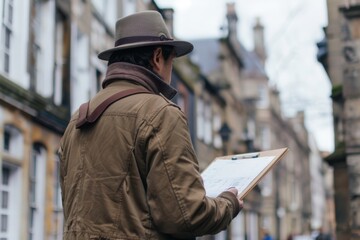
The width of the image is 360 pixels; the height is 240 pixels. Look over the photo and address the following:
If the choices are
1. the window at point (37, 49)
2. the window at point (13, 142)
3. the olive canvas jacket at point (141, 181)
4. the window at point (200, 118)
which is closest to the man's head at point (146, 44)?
the olive canvas jacket at point (141, 181)

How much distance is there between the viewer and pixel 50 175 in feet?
45.3

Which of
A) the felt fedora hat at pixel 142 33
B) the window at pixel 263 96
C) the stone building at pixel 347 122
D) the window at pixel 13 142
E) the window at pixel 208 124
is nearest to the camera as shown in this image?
the felt fedora hat at pixel 142 33

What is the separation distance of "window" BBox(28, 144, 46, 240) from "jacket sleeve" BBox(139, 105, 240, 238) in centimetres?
1028

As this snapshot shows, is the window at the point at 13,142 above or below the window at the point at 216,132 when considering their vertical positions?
below

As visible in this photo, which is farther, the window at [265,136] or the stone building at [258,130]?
the window at [265,136]

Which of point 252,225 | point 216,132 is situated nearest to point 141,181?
point 216,132

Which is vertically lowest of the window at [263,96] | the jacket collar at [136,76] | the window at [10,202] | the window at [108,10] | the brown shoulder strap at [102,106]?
the window at [10,202]

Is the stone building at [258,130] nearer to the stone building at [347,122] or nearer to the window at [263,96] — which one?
the window at [263,96]

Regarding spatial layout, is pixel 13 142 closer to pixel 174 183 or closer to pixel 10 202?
pixel 10 202

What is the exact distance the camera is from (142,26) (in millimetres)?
3352

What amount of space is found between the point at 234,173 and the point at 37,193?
33.2 ft

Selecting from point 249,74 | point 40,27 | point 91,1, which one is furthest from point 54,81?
point 249,74

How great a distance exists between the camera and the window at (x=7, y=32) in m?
12.0

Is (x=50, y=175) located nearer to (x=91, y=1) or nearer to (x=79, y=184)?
(x=91, y=1)
